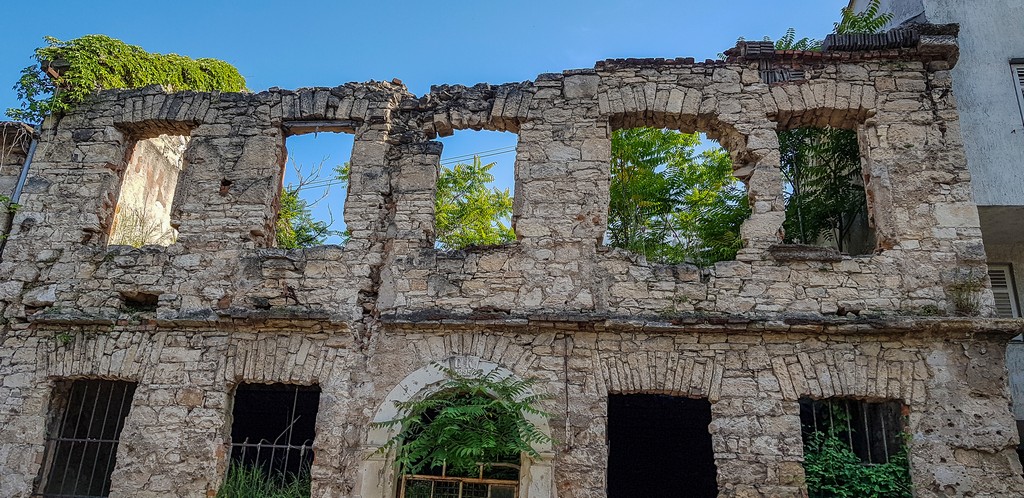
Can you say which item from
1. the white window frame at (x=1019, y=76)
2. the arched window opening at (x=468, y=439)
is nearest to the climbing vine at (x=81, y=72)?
the arched window opening at (x=468, y=439)

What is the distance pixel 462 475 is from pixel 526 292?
73.2 inches

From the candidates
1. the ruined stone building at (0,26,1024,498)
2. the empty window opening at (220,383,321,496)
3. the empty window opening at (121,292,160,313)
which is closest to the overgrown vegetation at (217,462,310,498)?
the ruined stone building at (0,26,1024,498)

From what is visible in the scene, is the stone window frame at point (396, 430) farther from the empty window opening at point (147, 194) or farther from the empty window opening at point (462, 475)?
the empty window opening at point (147, 194)

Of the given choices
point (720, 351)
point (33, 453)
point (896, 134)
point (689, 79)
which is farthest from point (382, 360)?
point (896, 134)

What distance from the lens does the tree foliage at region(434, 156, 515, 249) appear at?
13262mm

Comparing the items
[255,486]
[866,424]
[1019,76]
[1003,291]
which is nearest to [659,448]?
[866,424]

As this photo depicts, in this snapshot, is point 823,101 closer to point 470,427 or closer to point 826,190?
point 826,190

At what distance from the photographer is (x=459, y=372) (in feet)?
21.4

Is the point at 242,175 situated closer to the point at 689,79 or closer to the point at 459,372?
the point at 459,372

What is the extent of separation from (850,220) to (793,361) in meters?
2.81

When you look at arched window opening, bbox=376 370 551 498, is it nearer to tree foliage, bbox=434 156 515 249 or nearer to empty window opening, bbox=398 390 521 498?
empty window opening, bbox=398 390 521 498

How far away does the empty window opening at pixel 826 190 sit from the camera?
320 inches

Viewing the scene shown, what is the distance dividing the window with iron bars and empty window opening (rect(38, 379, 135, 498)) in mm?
7131

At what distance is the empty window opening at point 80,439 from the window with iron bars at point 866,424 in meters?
7.13
